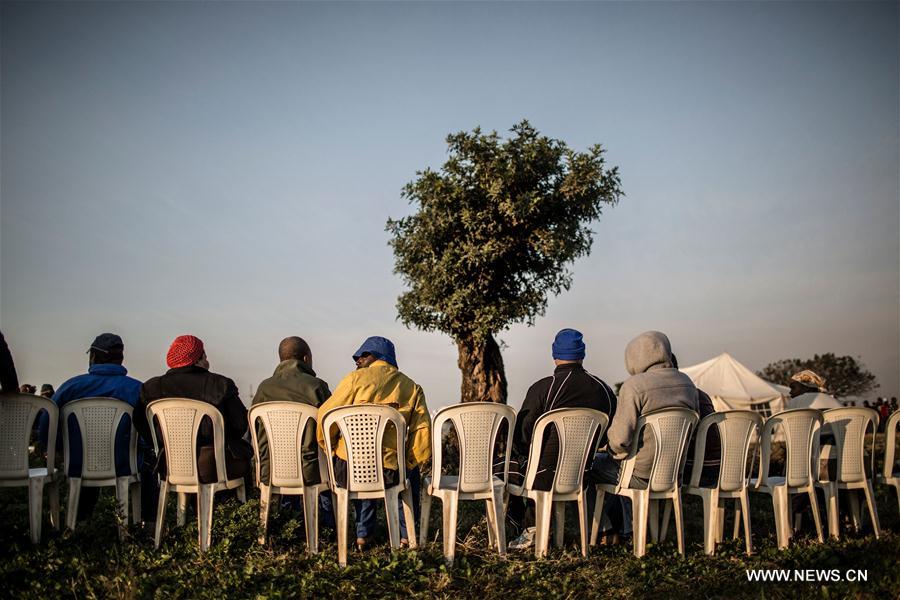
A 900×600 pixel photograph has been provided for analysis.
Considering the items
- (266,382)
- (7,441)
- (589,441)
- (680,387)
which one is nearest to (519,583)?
(589,441)

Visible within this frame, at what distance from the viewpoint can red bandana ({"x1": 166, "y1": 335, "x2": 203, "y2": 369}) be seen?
633 cm

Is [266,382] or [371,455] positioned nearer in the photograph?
[371,455]

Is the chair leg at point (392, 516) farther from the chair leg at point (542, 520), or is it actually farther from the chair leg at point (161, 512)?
the chair leg at point (161, 512)

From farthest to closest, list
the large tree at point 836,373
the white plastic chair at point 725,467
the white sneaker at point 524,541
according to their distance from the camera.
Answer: the large tree at point 836,373, the white plastic chair at point 725,467, the white sneaker at point 524,541

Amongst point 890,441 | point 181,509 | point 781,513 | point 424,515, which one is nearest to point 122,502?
point 181,509

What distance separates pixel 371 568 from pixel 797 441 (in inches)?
179

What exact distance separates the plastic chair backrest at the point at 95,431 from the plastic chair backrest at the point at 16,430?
0.68 feet

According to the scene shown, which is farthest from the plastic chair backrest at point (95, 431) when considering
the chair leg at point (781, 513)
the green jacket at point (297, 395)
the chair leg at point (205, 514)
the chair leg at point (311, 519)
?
the chair leg at point (781, 513)

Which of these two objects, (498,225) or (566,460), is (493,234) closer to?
(498,225)

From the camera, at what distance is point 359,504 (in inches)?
257

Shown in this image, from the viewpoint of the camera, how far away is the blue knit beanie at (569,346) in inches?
257

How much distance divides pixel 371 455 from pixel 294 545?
4.24ft

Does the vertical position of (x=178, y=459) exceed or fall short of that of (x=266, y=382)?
it falls short

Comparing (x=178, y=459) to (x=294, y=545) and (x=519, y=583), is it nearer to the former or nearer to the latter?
(x=294, y=545)
